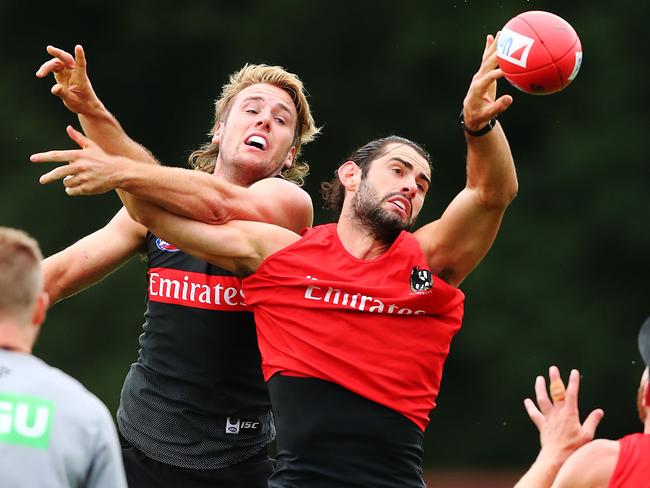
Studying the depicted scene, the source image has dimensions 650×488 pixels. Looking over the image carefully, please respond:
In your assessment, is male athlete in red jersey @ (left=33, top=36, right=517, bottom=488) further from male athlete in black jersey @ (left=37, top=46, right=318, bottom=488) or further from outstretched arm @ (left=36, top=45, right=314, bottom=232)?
male athlete in black jersey @ (left=37, top=46, right=318, bottom=488)

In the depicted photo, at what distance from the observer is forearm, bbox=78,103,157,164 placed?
549cm

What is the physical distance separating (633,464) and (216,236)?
2.03 meters

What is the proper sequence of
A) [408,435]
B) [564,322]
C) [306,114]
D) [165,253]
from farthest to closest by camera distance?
[564,322]
[306,114]
[165,253]
[408,435]

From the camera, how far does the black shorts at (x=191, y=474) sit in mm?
5738

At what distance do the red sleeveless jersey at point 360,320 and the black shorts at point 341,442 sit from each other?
5cm

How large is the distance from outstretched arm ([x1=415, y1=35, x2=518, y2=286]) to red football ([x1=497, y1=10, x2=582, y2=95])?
72 millimetres

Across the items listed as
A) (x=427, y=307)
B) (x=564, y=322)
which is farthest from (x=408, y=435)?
(x=564, y=322)

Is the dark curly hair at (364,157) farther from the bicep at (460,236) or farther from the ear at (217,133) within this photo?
the ear at (217,133)

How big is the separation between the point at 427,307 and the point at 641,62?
11301 millimetres

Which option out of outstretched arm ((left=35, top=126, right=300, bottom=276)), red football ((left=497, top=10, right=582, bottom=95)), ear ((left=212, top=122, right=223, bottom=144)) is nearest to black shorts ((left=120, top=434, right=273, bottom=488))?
outstretched arm ((left=35, top=126, right=300, bottom=276))

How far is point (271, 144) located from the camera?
20.3ft

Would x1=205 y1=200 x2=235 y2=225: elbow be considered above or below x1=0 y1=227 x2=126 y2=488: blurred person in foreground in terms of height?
above

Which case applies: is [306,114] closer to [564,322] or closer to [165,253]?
[165,253]

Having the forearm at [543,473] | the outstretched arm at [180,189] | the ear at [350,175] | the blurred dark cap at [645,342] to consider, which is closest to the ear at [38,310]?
the outstretched arm at [180,189]
